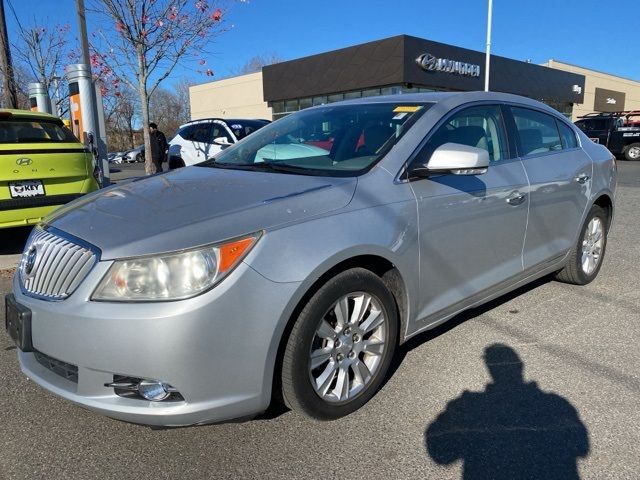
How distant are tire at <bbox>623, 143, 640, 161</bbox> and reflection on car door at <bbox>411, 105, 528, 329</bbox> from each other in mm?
22713

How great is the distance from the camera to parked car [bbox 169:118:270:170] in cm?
1068

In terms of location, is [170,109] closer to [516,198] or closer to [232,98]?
[232,98]

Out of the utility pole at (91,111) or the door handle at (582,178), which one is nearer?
the door handle at (582,178)

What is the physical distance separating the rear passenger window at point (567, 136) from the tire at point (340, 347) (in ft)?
8.41

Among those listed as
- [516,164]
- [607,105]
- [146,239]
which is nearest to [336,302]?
[146,239]

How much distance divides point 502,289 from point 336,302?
1615mm

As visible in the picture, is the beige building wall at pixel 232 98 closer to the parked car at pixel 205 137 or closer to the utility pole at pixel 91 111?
the parked car at pixel 205 137

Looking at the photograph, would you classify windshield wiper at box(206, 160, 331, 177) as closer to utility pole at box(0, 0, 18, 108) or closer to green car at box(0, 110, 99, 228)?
green car at box(0, 110, 99, 228)

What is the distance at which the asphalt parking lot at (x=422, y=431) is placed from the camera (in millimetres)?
2221

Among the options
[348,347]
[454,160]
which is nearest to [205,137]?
[454,160]

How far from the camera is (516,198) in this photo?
3.42 meters

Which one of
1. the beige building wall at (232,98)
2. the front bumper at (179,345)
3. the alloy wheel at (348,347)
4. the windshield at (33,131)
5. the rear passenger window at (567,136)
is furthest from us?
the beige building wall at (232,98)

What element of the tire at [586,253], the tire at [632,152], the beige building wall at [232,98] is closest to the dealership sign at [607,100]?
the tire at [632,152]

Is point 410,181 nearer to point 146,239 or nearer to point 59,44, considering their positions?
point 146,239
